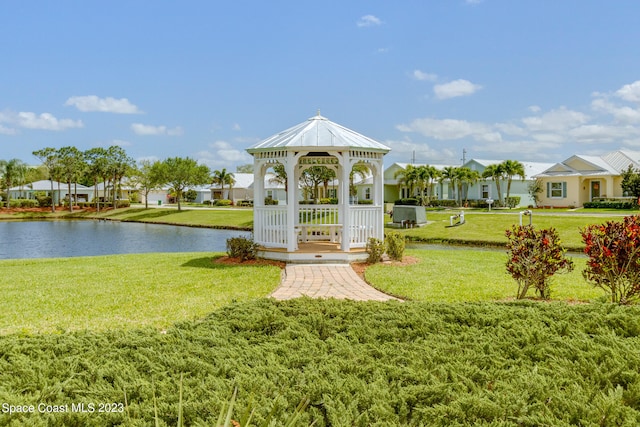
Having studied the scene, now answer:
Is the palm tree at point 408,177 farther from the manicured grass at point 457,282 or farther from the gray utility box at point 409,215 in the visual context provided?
the manicured grass at point 457,282

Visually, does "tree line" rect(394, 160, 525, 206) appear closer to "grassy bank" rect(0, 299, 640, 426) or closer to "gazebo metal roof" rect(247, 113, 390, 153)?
"gazebo metal roof" rect(247, 113, 390, 153)

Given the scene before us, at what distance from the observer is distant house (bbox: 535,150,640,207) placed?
38.1 meters

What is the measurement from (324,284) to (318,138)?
156 inches

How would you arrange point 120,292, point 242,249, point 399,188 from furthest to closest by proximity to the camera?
point 399,188, point 242,249, point 120,292

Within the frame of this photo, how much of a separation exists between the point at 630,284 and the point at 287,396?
5.08 m

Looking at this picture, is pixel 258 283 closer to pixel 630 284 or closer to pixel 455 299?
pixel 455 299

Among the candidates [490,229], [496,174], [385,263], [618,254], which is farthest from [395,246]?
[496,174]

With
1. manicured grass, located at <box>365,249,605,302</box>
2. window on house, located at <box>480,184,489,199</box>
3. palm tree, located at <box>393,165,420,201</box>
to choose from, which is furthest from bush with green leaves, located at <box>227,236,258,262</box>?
window on house, located at <box>480,184,489,199</box>

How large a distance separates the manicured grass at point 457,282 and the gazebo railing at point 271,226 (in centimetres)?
252

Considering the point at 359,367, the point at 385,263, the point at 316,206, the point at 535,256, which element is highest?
the point at 316,206

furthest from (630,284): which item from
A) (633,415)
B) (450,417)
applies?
(450,417)

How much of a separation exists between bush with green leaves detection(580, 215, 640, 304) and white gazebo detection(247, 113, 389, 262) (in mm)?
5875

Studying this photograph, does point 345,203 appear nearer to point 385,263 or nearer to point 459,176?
point 385,263

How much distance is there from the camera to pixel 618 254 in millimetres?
5938
